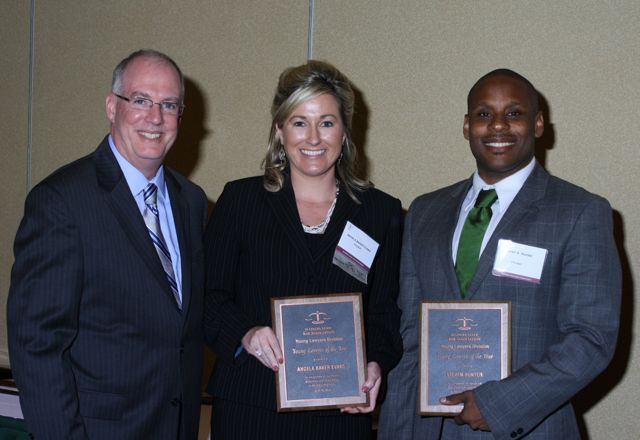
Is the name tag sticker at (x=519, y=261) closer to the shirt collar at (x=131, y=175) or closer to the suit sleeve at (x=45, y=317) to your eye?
the shirt collar at (x=131, y=175)

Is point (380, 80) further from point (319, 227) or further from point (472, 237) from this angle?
point (472, 237)

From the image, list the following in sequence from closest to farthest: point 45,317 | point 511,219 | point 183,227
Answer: point 45,317 → point 511,219 → point 183,227

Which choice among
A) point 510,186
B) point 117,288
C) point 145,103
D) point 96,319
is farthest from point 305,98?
point 96,319

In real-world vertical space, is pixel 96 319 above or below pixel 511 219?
below

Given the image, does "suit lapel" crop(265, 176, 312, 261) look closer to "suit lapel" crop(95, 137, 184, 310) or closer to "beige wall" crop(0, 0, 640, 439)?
"suit lapel" crop(95, 137, 184, 310)

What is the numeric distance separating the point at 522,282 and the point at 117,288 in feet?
4.14

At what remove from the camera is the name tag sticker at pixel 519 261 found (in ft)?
7.45

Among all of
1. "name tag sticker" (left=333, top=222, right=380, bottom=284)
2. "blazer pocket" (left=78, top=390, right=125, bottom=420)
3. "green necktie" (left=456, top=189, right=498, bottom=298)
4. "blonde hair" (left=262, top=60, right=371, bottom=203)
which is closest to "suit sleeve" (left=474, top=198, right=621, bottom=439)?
"green necktie" (left=456, top=189, right=498, bottom=298)

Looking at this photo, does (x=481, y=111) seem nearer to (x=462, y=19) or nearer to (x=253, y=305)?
(x=253, y=305)

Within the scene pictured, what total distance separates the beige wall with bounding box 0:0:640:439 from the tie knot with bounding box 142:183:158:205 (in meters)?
1.66

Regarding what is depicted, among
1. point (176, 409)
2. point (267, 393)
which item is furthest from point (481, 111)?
point (176, 409)

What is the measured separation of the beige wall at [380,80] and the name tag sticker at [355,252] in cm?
131

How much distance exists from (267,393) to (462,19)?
87.4 inches

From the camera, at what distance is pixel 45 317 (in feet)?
6.79
